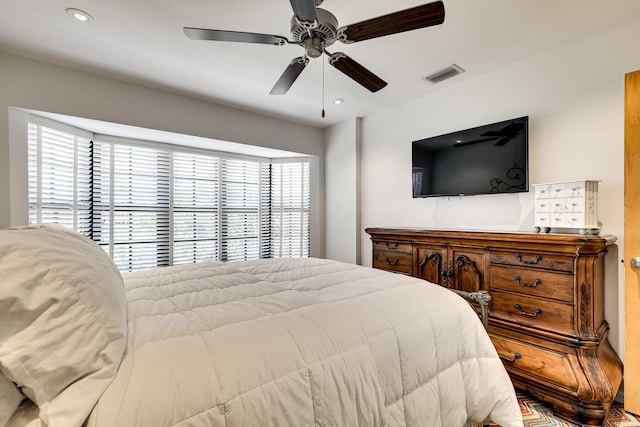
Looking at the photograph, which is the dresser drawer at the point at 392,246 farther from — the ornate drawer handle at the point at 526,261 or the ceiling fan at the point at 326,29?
the ceiling fan at the point at 326,29

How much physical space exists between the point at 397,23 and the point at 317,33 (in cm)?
45

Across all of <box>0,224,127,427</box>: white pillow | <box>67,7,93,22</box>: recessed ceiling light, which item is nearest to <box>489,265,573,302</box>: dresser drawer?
<box>0,224,127,427</box>: white pillow

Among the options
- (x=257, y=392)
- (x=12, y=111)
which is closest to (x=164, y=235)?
(x=12, y=111)

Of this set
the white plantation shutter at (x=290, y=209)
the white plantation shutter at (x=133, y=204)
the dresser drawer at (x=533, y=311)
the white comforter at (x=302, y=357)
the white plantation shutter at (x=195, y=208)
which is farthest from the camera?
the white plantation shutter at (x=290, y=209)

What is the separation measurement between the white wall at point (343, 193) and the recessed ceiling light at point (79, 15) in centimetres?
292

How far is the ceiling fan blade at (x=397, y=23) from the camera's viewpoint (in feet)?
4.75

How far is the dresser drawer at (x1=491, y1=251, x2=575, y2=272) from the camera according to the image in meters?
1.91

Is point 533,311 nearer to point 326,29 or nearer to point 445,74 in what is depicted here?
point 445,74

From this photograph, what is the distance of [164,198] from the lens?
12.2 feet

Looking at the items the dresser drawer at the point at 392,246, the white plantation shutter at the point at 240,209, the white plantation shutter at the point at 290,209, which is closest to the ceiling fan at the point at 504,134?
the dresser drawer at the point at 392,246

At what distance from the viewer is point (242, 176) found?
4410 millimetres

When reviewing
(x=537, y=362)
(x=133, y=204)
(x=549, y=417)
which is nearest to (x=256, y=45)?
(x=133, y=204)

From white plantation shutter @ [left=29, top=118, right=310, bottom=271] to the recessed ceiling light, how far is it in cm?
119

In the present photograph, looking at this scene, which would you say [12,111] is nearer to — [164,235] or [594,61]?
[164,235]
